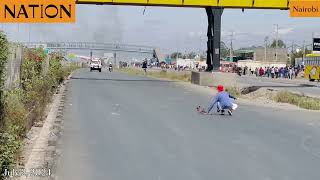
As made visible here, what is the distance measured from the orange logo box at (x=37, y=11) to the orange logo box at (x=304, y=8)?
30361 millimetres

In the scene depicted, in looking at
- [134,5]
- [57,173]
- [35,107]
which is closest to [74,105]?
[35,107]

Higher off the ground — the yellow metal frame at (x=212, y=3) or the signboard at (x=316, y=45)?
the yellow metal frame at (x=212, y=3)

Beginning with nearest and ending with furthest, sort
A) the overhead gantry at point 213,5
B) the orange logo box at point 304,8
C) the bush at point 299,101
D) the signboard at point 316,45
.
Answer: the bush at point 299,101 → the orange logo box at point 304,8 → the overhead gantry at point 213,5 → the signboard at point 316,45

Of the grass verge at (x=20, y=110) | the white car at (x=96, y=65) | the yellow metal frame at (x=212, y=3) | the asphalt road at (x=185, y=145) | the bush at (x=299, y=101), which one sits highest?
the yellow metal frame at (x=212, y=3)

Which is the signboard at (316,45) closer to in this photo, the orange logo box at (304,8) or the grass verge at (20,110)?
the orange logo box at (304,8)

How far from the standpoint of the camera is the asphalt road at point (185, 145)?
31.7 ft

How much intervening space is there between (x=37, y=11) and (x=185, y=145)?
165 inches

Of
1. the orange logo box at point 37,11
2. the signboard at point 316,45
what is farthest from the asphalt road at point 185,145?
the signboard at point 316,45

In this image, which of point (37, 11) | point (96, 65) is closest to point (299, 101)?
point (37, 11)

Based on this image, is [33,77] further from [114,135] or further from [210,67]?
[210,67]

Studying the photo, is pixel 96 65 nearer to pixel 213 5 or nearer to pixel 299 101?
pixel 213 5

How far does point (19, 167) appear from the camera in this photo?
942cm

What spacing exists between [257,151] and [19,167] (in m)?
4.86

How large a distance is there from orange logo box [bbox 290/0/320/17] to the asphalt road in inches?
745
